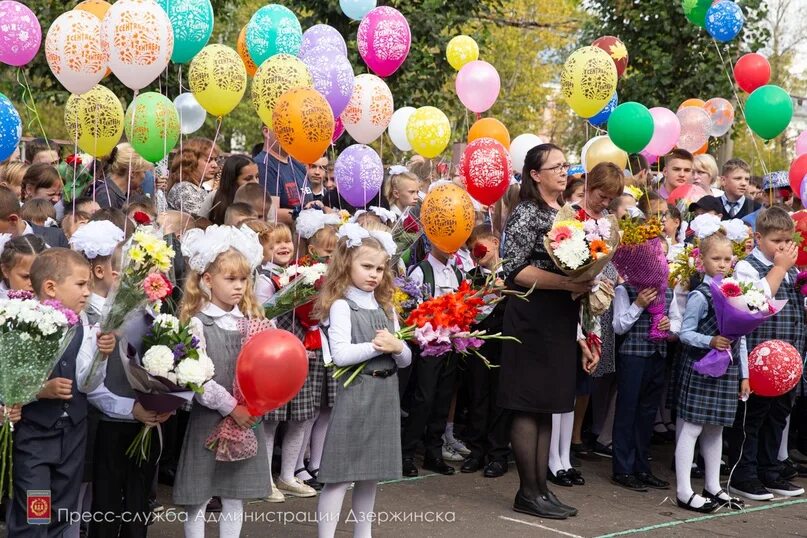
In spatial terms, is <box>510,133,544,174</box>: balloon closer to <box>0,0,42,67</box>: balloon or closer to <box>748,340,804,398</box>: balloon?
<box>748,340,804,398</box>: balloon

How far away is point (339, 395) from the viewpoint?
559 centimetres

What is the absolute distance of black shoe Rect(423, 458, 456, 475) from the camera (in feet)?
25.4

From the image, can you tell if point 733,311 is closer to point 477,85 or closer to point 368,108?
point 368,108

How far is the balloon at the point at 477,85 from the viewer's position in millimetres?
9945

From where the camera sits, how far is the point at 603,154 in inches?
364

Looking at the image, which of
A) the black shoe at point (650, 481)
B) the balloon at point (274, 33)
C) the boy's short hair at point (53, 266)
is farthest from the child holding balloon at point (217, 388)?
the black shoe at point (650, 481)

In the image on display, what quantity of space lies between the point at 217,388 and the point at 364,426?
0.86m

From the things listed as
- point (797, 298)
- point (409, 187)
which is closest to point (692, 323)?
point (797, 298)

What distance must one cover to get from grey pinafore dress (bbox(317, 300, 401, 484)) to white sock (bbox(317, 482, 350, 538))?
0.11 meters

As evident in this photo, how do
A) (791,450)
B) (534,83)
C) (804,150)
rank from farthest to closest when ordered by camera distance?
Answer: (534,83), (804,150), (791,450)

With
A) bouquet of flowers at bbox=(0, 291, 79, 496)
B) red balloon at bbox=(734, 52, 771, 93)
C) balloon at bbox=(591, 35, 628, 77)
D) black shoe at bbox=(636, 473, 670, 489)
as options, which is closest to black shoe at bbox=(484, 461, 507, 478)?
black shoe at bbox=(636, 473, 670, 489)

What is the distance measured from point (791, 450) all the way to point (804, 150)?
2785 millimetres

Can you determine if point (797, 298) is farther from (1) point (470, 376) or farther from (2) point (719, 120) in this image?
(2) point (719, 120)

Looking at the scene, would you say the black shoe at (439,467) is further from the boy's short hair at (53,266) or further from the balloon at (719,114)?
the balloon at (719,114)
